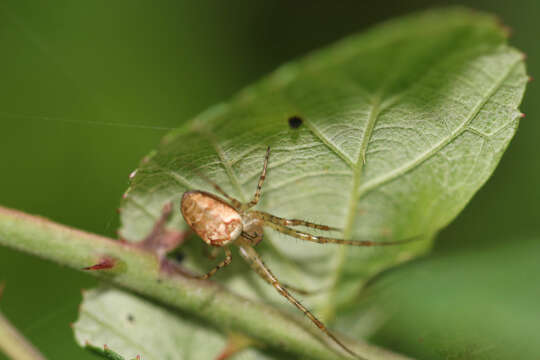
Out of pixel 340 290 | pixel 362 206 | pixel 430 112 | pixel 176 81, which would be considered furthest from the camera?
pixel 176 81

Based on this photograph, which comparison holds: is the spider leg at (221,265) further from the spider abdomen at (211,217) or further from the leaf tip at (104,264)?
the leaf tip at (104,264)

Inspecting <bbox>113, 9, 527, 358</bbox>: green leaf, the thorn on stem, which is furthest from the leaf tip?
<bbox>113, 9, 527, 358</bbox>: green leaf

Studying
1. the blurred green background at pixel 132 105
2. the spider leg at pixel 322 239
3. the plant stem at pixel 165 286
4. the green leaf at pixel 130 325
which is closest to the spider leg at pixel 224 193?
the spider leg at pixel 322 239

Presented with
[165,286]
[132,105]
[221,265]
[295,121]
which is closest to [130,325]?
[165,286]

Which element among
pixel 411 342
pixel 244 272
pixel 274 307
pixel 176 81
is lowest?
pixel 411 342

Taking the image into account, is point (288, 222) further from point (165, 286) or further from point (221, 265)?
point (165, 286)

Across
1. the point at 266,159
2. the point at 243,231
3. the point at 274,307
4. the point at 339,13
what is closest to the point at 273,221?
the point at 243,231

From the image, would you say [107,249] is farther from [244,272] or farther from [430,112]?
[430,112]
